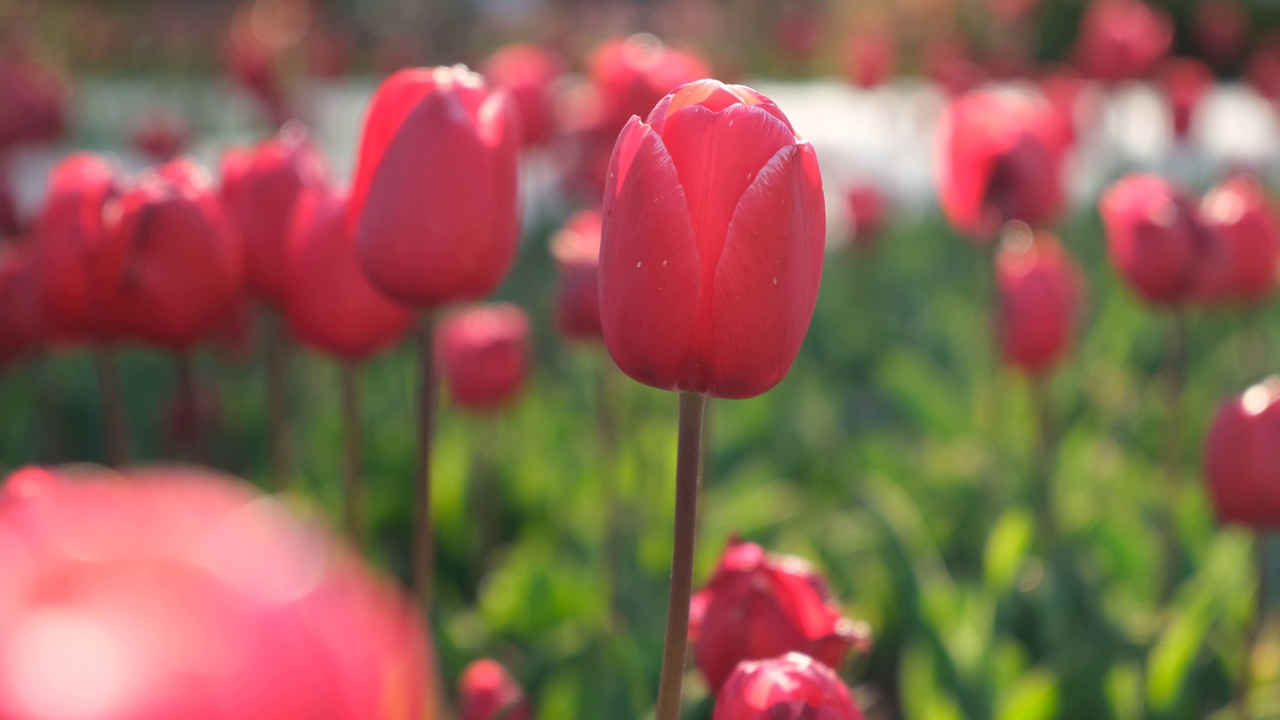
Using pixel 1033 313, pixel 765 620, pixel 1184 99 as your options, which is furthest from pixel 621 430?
pixel 1184 99

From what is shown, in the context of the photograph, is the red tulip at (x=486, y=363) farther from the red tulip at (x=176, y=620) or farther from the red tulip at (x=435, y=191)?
the red tulip at (x=176, y=620)

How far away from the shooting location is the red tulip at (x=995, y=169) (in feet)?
6.27

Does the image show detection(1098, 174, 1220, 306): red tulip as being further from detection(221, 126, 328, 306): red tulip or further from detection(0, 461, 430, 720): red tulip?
detection(0, 461, 430, 720): red tulip

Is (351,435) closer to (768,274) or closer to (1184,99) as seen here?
(768,274)

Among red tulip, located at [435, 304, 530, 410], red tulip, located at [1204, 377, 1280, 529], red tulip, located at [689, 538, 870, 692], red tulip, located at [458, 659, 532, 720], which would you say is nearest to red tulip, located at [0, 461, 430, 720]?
red tulip, located at [689, 538, 870, 692]

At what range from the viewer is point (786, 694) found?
2.28 ft

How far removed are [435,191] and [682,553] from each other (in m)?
0.37

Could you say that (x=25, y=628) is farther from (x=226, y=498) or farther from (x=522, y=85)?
(x=522, y=85)

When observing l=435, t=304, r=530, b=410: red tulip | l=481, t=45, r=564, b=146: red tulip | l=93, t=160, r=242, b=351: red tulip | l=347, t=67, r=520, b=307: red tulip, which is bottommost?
l=435, t=304, r=530, b=410: red tulip

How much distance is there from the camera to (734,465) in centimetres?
253

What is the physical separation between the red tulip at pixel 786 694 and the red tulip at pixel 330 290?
2.11ft

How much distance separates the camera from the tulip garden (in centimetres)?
35

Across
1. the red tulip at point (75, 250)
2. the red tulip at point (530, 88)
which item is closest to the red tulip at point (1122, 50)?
the red tulip at point (530, 88)

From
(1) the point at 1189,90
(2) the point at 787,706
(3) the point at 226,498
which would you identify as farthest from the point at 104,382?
(1) the point at 1189,90
